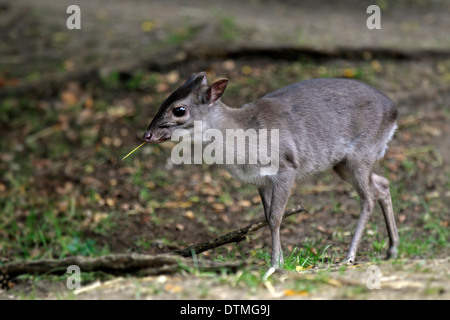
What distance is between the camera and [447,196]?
686cm

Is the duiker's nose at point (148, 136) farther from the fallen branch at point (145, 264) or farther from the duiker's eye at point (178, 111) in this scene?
the fallen branch at point (145, 264)

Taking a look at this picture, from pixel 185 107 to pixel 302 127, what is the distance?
95cm

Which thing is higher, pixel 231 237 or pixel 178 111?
pixel 178 111

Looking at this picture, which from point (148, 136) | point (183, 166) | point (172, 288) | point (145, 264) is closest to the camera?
point (172, 288)

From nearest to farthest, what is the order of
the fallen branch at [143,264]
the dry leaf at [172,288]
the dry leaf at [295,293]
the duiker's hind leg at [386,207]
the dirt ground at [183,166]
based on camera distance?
the dry leaf at [295,293]
the dry leaf at [172,288]
the fallen branch at [143,264]
the dirt ground at [183,166]
the duiker's hind leg at [386,207]

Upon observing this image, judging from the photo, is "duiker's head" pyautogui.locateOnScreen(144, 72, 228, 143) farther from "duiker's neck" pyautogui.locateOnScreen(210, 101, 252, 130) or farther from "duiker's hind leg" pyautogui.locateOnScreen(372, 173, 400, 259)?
"duiker's hind leg" pyautogui.locateOnScreen(372, 173, 400, 259)

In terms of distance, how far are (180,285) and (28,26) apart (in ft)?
27.8

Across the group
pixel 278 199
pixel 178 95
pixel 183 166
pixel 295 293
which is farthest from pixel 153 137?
pixel 183 166

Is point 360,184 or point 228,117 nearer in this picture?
point 228,117

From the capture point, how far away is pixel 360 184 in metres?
5.19

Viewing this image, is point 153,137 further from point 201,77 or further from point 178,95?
point 201,77

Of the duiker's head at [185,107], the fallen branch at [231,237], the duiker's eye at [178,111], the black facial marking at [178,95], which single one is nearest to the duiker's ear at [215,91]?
the duiker's head at [185,107]

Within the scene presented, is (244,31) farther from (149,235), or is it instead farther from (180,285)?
(180,285)

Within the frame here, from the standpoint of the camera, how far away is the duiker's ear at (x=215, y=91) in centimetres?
477
